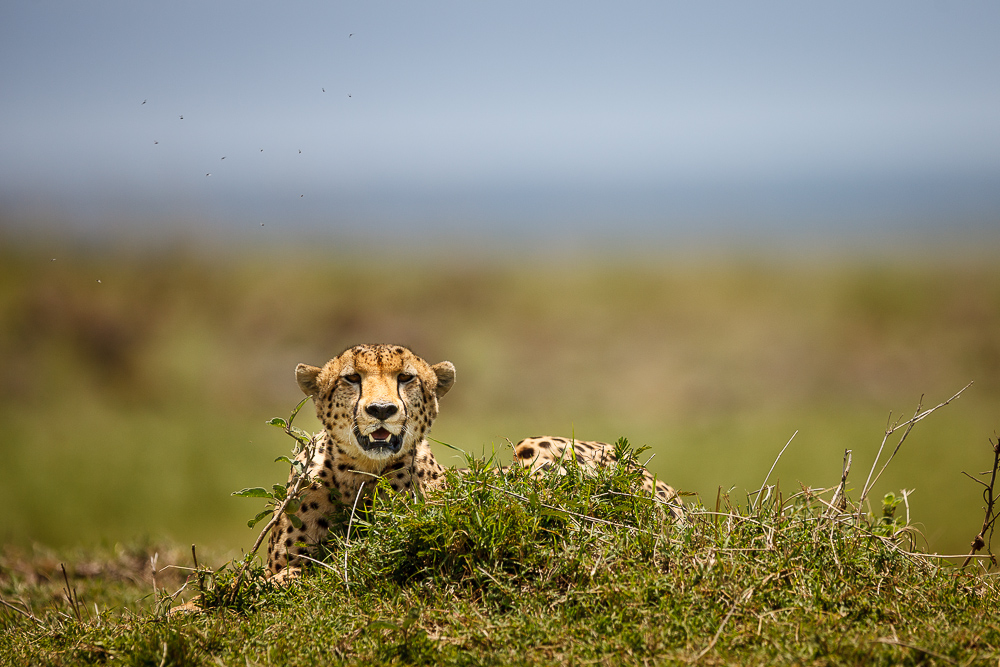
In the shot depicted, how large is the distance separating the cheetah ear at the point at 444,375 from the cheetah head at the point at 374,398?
1cm

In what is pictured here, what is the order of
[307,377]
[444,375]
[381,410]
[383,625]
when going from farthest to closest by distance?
[444,375], [307,377], [381,410], [383,625]

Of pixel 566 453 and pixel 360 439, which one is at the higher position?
pixel 360 439

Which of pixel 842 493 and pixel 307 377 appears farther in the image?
pixel 307 377

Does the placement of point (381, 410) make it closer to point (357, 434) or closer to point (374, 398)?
point (374, 398)

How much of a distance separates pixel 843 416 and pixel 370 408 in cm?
927

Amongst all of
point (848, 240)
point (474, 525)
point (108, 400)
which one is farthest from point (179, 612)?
point (848, 240)

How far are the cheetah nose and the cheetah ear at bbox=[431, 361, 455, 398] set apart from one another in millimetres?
563

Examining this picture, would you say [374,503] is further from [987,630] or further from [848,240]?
[848,240]

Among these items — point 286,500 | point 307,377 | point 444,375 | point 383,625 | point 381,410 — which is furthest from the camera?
point 444,375

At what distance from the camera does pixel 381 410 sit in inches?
135

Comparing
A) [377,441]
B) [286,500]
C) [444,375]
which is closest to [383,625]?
[286,500]

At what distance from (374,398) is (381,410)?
63mm

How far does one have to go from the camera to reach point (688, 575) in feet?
8.53

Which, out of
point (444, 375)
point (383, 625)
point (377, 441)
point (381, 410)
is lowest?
point (383, 625)
